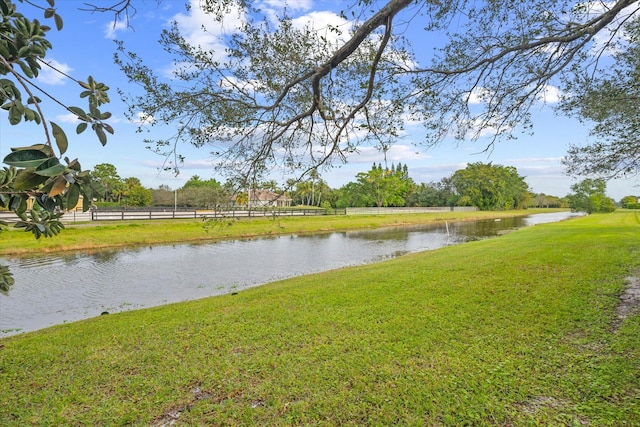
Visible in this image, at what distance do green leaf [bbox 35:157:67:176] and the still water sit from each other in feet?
26.4

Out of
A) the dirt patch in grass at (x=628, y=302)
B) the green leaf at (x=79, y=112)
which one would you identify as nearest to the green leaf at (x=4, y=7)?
the green leaf at (x=79, y=112)

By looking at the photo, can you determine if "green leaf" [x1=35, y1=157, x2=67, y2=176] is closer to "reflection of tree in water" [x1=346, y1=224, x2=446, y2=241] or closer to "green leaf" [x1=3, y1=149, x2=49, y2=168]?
"green leaf" [x1=3, y1=149, x2=49, y2=168]

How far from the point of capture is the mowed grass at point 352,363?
291 centimetres

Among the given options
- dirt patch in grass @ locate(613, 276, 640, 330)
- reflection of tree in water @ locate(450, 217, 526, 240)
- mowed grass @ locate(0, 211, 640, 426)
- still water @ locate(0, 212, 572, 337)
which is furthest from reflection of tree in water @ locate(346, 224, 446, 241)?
mowed grass @ locate(0, 211, 640, 426)

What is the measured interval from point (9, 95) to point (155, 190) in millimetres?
60640

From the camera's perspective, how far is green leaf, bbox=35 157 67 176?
0.88 m

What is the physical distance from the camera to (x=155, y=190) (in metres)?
56.3

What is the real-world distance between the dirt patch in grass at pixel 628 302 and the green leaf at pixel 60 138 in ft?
18.8

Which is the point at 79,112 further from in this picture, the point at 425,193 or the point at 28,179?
the point at 425,193

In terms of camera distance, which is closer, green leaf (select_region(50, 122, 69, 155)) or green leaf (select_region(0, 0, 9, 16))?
green leaf (select_region(50, 122, 69, 155))

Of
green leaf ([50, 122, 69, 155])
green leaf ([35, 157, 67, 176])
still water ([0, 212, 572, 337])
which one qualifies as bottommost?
still water ([0, 212, 572, 337])

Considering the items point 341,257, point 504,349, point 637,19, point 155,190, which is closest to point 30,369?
point 504,349

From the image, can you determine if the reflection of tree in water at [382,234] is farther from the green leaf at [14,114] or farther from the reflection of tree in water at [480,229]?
the green leaf at [14,114]

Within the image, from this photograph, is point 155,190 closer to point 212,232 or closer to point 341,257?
point 212,232
